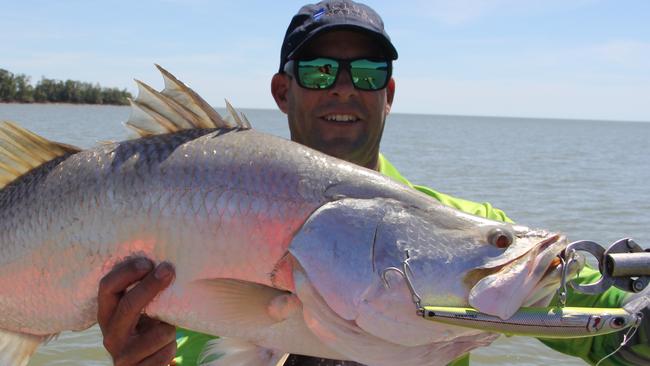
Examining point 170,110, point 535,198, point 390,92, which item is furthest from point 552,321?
point 535,198

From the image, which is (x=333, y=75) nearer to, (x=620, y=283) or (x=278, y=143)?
(x=278, y=143)

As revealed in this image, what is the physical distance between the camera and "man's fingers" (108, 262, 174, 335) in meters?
2.61

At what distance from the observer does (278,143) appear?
9.09 feet

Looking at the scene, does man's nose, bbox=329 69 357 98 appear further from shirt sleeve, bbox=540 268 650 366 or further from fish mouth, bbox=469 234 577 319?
fish mouth, bbox=469 234 577 319

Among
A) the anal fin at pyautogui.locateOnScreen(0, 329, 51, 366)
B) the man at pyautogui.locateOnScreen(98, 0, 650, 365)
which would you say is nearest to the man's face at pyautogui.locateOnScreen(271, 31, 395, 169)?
the man at pyautogui.locateOnScreen(98, 0, 650, 365)

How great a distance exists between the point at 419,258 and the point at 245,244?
25.4 inches

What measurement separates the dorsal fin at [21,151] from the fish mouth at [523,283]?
184 cm

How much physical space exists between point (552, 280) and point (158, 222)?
143 centimetres

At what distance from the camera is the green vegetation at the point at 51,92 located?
3473 inches

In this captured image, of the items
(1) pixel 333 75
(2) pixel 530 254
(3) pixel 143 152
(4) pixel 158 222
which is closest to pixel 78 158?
(3) pixel 143 152

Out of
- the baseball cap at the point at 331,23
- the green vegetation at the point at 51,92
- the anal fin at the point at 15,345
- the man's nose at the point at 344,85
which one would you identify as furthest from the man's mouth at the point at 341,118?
the green vegetation at the point at 51,92

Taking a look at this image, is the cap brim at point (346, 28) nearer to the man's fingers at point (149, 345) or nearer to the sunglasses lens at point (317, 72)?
the sunglasses lens at point (317, 72)

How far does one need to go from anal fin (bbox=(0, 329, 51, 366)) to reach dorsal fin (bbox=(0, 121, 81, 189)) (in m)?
0.66

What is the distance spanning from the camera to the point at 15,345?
3.03m
